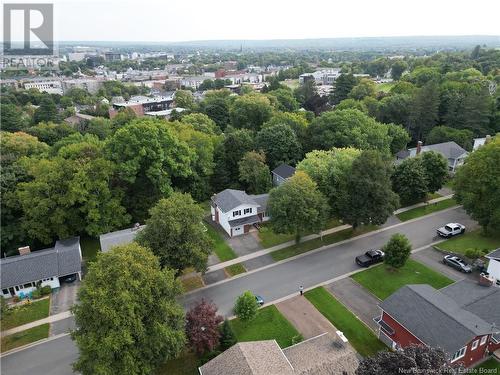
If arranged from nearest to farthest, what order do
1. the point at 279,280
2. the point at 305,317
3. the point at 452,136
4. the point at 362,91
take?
1. the point at 305,317
2. the point at 279,280
3. the point at 452,136
4. the point at 362,91

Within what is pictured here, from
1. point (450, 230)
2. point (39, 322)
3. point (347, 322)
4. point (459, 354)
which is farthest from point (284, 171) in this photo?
point (39, 322)

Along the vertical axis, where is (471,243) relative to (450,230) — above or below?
below

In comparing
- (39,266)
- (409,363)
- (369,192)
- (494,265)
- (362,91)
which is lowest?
(39,266)

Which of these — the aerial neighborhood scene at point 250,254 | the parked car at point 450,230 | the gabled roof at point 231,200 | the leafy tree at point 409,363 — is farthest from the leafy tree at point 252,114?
the leafy tree at point 409,363

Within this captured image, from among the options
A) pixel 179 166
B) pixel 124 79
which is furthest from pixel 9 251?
pixel 124 79

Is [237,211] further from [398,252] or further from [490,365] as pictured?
[490,365]

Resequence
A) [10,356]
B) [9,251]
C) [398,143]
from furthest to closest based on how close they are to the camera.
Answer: [398,143] → [9,251] → [10,356]

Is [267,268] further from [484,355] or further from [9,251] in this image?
[9,251]
